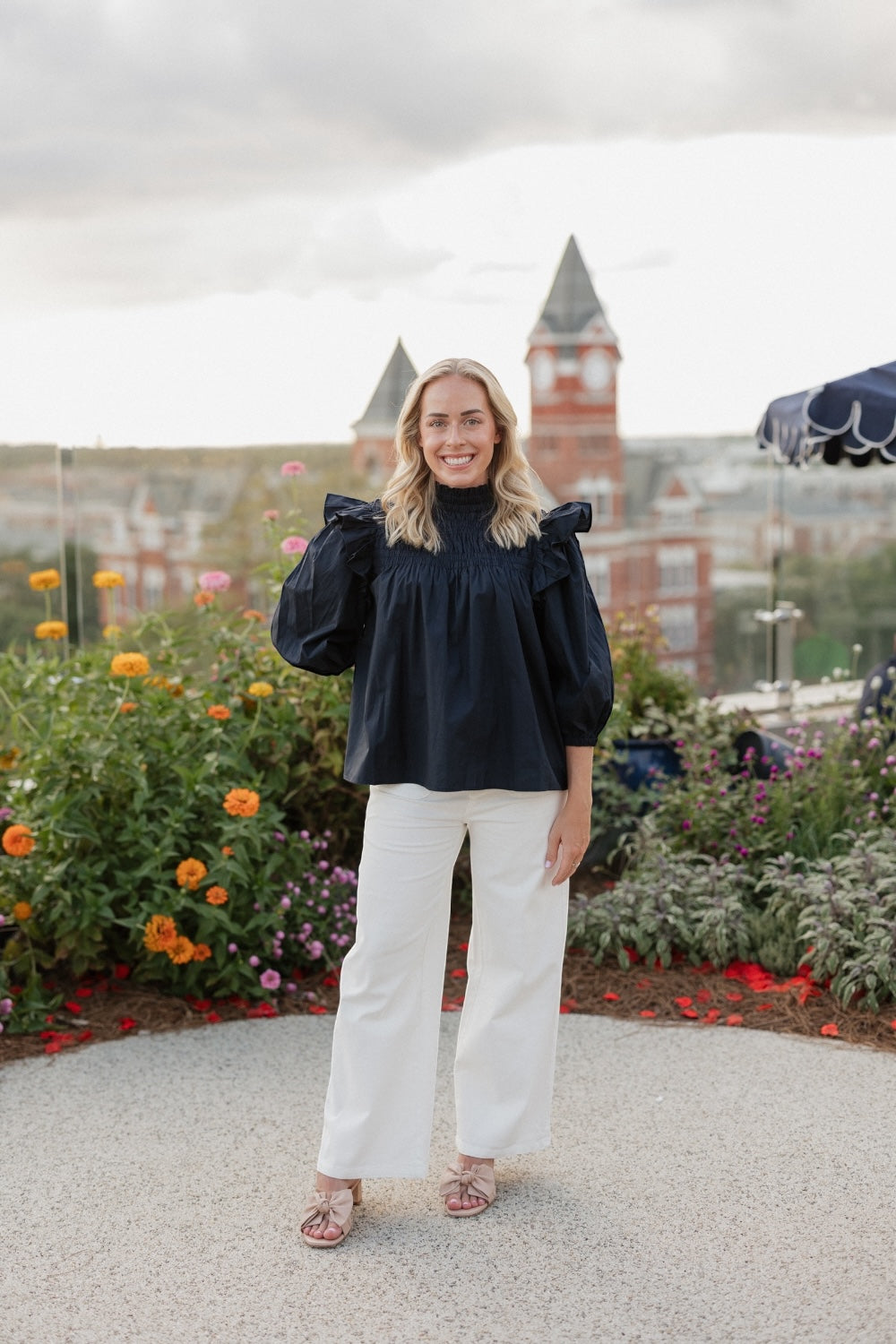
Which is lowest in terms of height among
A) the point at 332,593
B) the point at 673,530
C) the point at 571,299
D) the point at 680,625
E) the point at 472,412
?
the point at 680,625

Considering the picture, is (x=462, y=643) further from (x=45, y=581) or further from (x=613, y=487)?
(x=613, y=487)

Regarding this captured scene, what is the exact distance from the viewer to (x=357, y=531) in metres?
2.76

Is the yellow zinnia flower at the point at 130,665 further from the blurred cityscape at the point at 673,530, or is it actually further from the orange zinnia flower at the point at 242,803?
the blurred cityscape at the point at 673,530

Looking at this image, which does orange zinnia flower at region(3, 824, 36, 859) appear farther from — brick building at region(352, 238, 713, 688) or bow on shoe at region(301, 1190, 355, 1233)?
brick building at region(352, 238, 713, 688)

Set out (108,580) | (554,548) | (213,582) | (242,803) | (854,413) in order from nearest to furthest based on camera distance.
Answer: (554,548)
(242,803)
(108,580)
(213,582)
(854,413)

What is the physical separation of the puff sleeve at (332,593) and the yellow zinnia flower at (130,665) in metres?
1.24

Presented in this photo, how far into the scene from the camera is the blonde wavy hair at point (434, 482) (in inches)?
107

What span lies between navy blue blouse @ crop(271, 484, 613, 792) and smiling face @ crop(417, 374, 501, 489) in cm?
8

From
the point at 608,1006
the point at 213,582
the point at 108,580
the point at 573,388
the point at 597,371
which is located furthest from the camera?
the point at 573,388

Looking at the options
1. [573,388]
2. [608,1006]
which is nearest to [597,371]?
[573,388]

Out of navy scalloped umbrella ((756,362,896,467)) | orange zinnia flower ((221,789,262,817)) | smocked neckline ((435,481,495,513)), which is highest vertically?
navy scalloped umbrella ((756,362,896,467))

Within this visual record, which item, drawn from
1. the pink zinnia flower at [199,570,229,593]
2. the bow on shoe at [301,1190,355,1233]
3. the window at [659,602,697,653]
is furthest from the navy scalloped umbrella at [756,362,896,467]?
the bow on shoe at [301,1190,355,1233]

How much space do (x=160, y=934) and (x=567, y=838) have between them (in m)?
1.68

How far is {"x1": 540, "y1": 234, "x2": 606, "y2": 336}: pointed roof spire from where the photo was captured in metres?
10.3
